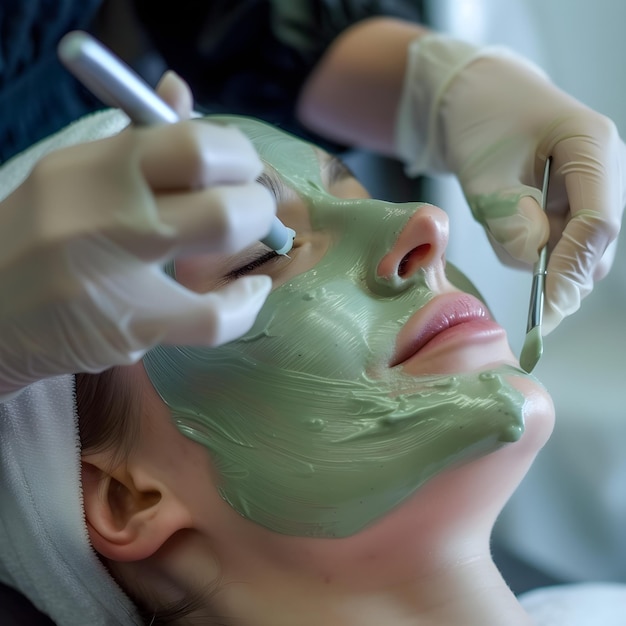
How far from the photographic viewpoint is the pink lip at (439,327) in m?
0.70

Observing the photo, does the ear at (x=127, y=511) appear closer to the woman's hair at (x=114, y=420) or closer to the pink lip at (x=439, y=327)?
the woman's hair at (x=114, y=420)

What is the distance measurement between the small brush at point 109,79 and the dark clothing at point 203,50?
0.77 meters

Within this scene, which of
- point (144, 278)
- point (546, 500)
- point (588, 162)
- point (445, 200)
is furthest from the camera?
point (445, 200)

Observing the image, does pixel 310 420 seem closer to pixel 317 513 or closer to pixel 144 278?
pixel 317 513

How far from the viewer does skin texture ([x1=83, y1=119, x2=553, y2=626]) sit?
680 mm

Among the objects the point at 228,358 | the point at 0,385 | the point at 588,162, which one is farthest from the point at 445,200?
the point at 0,385

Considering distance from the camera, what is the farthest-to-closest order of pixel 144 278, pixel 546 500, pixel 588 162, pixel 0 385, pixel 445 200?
1. pixel 445 200
2. pixel 546 500
3. pixel 588 162
4. pixel 0 385
5. pixel 144 278

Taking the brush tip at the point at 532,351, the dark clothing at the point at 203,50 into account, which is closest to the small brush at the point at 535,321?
the brush tip at the point at 532,351

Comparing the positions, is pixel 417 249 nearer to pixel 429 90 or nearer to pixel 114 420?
pixel 114 420

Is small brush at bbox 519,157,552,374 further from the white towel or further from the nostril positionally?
the white towel

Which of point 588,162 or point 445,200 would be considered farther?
point 445,200

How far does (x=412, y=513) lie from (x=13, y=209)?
46 centimetres

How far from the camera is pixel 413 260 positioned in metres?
0.74

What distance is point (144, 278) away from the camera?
0.50m
